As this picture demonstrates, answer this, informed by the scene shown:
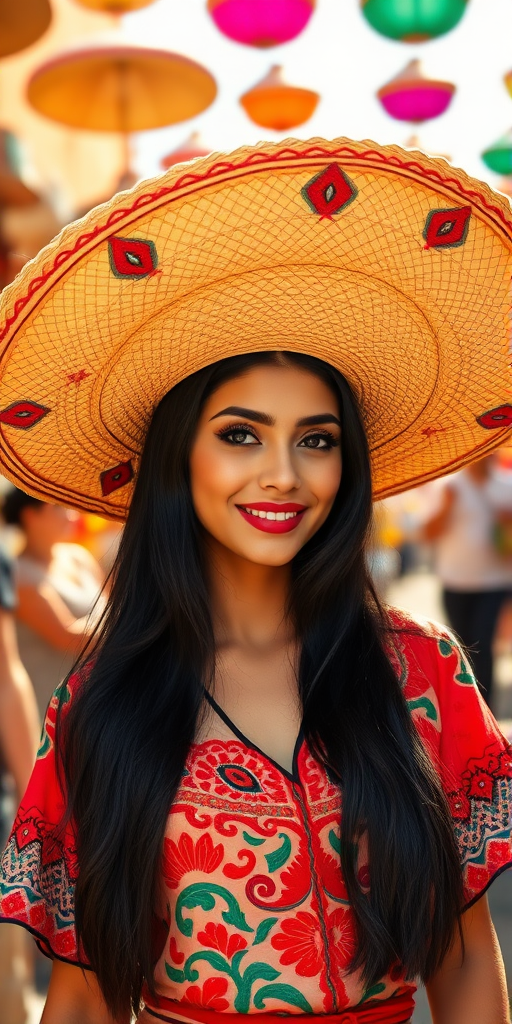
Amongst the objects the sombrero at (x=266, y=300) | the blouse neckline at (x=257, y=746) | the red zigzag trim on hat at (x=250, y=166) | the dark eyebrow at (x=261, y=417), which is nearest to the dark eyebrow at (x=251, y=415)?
the dark eyebrow at (x=261, y=417)

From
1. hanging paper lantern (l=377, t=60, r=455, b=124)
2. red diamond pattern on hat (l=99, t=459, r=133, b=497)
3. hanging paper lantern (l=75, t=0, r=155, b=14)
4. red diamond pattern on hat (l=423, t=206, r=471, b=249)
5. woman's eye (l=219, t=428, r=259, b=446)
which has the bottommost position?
red diamond pattern on hat (l=99, t=459, r=133, b=497)

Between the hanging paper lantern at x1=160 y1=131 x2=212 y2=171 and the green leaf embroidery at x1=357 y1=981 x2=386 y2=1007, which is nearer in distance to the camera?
the green leaf embroidery at x1=357 y1=981 x2=386 y2=1007

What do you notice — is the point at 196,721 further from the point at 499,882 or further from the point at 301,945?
the point at 499,882

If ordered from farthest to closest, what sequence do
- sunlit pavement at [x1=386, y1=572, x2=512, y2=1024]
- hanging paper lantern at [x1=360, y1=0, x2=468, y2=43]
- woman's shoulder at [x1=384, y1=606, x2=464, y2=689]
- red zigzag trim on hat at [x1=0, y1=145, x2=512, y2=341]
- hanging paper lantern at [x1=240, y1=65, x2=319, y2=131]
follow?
hanging paper lantern at [x1=240, y1=65, x2=319, y2=131]
sunlit pavement at [x1=386, y1=572, x2=512, y2=1024]
hanging paper lantern at [x1=360, y1=0, x2=468, y2=43]
woman's shoulder at [x1=384, y1=606, x2=464, y2=689]
red zigzag trim on hat at [x1=0, y1=145, x2=512, y2=341]

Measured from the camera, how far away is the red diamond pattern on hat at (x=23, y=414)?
6.02ft

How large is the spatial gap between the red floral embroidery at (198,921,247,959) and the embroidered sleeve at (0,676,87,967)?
10.9 inches

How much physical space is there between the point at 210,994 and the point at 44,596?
2.39m

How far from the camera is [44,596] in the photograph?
3.83 meters

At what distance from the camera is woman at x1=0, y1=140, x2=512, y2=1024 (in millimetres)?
1584

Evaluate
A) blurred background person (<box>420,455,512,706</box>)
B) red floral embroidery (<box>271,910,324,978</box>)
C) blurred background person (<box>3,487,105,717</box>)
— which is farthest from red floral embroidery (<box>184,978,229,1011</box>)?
blurred background person (<box>420,455,512,706</box>)

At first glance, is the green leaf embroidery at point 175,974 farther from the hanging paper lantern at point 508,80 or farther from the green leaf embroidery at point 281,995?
the hanging paper lantern at point 508,80

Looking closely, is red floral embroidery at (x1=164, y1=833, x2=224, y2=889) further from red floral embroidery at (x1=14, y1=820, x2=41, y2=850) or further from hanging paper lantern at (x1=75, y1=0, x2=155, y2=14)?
hanging paper lantern at (x1=75, y1=0, x2=155, y2=14)

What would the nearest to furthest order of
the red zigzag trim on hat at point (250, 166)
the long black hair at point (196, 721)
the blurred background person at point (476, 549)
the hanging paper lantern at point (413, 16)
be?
the red zigzag trim on hat at point (250, 166) < the long black hair at point (196, 721) < the hanging paper lantern at point (413, 16) < the blurred background person at point (476, 549)

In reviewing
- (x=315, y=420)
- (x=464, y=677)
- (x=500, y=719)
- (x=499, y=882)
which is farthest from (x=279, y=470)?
(x=500, y=719)
